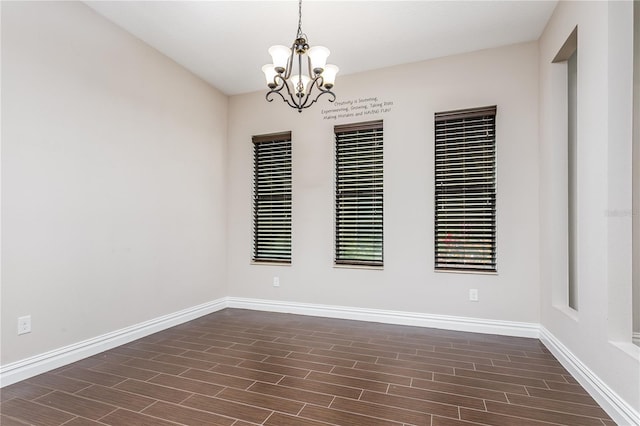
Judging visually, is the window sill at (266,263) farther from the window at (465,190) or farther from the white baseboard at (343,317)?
the window at (465,190)

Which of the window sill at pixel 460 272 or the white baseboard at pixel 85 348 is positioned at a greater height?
the window sill at pixel 460 272

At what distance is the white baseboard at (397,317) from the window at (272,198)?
62cm

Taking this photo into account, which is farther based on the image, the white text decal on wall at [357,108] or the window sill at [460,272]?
the white text decal on wall at [357,108]

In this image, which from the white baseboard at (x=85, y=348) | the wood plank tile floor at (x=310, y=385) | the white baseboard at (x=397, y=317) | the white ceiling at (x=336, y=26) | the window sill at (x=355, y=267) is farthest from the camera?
the window sill at (x=355, y=267)

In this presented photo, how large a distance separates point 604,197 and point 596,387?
1246mm

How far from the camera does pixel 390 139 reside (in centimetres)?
402

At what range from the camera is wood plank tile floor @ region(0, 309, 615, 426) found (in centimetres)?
201

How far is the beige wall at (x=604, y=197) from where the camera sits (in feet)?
6.67

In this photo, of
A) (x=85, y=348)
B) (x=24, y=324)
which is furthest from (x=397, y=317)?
(x=24, y=324)

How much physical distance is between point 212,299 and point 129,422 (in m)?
2.60

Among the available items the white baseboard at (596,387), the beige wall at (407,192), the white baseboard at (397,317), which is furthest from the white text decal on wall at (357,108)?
the white baseboard at (596,387)

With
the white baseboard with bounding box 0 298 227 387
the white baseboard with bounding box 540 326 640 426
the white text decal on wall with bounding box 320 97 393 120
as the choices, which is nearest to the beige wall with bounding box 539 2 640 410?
the white baseboard with bounding box 540 326 640 426

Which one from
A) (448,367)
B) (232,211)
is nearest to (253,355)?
(448,367)

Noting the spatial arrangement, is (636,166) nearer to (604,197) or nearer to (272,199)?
(604,197)
